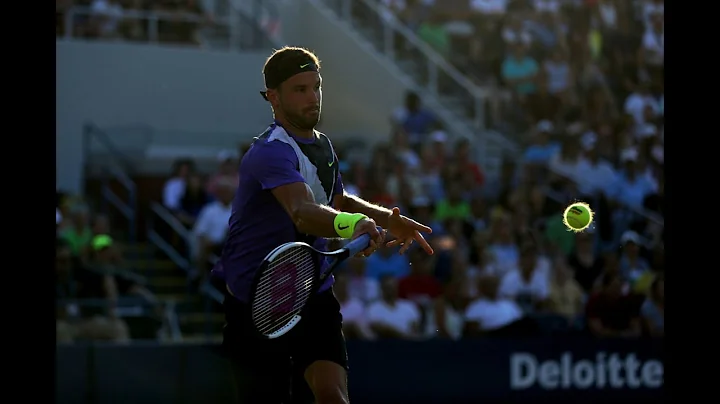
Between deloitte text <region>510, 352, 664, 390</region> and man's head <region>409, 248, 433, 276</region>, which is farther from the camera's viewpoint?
man's head <region>409, 248, 433, 276</region>

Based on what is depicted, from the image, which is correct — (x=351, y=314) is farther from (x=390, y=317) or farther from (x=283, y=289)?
(x=283, y=289)

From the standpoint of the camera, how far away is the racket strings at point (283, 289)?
536cm

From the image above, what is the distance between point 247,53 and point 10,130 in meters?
15.0

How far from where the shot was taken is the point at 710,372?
4539mm

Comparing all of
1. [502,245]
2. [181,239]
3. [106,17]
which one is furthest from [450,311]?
[106,17]

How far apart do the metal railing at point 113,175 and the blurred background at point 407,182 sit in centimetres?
4

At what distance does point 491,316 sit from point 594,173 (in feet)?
11.7

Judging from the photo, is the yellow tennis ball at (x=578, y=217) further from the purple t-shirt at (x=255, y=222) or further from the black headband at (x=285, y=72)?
the black headband at (x=285, y=72)

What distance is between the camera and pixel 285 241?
617 centimetres

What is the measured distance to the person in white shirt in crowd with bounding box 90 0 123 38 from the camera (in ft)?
58.4

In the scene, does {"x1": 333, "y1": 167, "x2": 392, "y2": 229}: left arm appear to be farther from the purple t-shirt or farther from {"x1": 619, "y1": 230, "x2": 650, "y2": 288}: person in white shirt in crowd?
{"x1": 619, "y1": 230, "x2": 650, "y2": 288}: person in white shirt in crowd

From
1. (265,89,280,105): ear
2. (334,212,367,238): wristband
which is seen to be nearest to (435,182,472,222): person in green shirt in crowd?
(265,89,280,105): ear

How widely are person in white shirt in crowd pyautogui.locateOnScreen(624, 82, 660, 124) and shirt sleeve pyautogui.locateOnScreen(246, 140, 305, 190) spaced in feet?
42.2

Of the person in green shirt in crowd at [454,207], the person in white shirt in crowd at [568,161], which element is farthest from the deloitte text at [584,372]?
the person in white shirt in crowd at [568,161]
